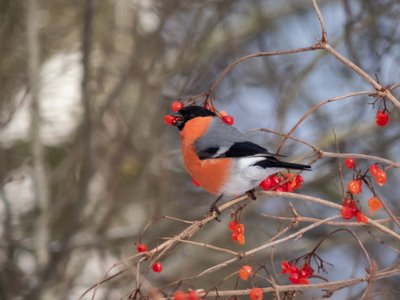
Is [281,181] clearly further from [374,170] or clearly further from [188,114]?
[188,114]

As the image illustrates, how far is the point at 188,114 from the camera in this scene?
338cm

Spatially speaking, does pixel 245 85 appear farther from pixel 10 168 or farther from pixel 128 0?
pixel 10 168

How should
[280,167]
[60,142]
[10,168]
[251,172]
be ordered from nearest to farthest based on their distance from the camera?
[280,167] < [251,172] < [10,168] < [60,142]

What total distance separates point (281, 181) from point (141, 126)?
2964 mm

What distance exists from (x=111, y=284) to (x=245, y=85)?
8.05ft

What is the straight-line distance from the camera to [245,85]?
6.50m

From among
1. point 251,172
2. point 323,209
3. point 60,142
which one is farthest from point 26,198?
point 251,172

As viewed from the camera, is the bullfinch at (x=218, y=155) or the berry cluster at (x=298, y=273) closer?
the berry cluster at (x=298, y=273)

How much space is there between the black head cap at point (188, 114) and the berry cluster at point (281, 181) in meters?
0.44

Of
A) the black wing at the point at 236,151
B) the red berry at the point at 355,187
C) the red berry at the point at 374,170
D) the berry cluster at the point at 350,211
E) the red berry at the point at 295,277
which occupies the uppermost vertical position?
the black wing at the point at 236,151

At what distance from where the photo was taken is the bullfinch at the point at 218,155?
2.99m

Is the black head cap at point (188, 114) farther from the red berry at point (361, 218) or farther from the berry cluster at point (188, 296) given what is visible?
the berry cluster at point (188, 296)

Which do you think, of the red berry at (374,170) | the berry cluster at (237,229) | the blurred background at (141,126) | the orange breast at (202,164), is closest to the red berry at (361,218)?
the red berry at (374,170)

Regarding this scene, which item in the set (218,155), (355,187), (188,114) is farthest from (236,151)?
(355,187)
